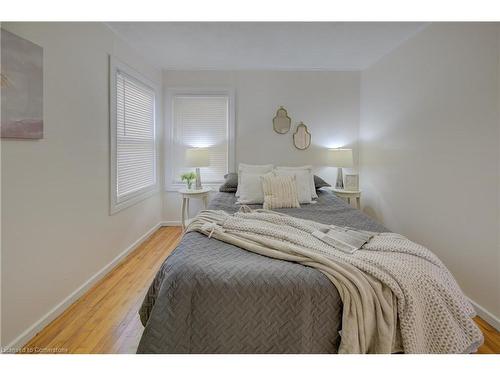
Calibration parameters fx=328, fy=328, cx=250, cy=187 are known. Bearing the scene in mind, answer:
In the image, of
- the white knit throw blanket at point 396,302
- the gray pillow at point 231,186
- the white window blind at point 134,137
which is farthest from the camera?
the gray pillow at point 231,186

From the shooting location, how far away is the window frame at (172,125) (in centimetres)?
466

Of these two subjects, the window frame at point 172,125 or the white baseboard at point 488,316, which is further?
the window frame at point 172,125

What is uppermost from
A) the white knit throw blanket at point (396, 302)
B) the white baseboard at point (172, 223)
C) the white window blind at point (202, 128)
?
the white window blind at point (202, 128)

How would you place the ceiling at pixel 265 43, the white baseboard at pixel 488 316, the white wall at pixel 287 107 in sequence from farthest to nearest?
the white wall at pixel 287 107, the ceiling at pixel 265 43, the white baseboard at pixel 488 316

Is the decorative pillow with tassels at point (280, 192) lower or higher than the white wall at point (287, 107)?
lower

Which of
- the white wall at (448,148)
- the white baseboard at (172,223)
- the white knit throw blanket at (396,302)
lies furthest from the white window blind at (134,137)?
the white wall at (448,148)

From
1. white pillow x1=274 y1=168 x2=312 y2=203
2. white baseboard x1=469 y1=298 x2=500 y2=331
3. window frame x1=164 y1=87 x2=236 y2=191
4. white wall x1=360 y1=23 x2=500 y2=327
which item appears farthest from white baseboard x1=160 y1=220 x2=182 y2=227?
white baseboard x1=469 y1=298 x2=500 y2=331

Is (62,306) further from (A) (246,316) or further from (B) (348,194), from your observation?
(B) (348,194)

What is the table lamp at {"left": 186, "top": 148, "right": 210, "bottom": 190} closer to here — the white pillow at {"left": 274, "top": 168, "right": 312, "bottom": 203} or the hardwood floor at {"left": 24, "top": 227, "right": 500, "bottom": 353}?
the white pillow at {"left": 274, "top": 168, "right": 312, "bottom": 203}

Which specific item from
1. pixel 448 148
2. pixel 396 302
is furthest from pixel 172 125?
pixel 396 302

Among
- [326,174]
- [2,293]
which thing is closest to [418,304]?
[2,293]

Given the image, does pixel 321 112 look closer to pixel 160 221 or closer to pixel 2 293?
pixel 160 221

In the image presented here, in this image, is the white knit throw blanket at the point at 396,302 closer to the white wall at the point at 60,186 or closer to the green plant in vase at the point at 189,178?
the white wall at the point at 60,186

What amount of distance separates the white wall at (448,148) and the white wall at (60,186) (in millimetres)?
2978
